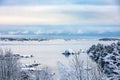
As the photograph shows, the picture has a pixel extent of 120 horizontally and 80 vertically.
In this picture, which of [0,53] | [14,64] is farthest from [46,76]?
[0,53]

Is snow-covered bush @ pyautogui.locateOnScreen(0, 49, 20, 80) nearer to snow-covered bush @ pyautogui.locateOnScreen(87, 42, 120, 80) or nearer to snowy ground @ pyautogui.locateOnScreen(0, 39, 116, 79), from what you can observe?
snow-covered bush @ pyautogui.locateOnScreen(87, 42, 120, 80)

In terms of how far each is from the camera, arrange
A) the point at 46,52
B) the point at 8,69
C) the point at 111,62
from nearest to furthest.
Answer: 1. the point at 111,62
2. the point at 8,69
3. the point at 46,52

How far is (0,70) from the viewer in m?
24.1

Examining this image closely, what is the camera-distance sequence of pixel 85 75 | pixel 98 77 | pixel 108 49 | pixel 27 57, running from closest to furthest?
pixel 98 77, pixel 85 75, pixel 108 49, pixel 27 57

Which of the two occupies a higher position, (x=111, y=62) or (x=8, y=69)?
(x=111, y=62)

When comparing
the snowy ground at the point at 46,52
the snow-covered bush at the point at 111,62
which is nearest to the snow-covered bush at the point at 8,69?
the snow-covered bush at the point at 111,62

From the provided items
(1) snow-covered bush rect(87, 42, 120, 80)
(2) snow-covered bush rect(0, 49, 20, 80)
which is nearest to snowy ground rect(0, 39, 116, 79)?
(1) snow-covered bush rect(87, 42, 120, 80)

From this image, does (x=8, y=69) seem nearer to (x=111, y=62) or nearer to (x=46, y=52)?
(x=111, y=62)

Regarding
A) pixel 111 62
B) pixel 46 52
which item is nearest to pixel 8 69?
pixel 111 62

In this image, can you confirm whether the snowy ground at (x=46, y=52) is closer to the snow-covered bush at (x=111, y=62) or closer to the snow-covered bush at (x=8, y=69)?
the snow-covered bush at (x=111, y=62)

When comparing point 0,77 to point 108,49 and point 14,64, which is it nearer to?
point 14,64

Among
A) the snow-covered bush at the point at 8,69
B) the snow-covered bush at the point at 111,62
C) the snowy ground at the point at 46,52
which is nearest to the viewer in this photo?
the snow-covered bush at the point at 111,62

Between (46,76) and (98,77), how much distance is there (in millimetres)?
12712

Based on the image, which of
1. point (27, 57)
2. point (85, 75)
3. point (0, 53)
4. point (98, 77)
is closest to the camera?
point (98, 77)
